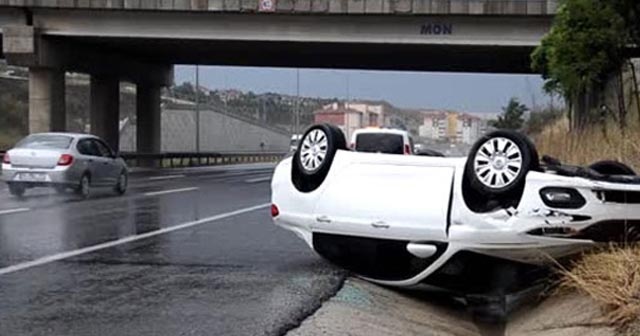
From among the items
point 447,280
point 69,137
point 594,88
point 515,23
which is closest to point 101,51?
point 515,23

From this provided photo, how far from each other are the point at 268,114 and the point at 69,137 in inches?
3127

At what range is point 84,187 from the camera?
21781 mm

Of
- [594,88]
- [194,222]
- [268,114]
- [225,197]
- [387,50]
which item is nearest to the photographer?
[194,222]

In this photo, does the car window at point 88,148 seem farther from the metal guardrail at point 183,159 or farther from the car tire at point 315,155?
the metal guardrail at point 183,159

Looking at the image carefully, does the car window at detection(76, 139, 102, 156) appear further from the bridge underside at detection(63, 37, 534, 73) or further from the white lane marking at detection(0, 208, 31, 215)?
the bridge underside at detection(63, 37, 534, 73)

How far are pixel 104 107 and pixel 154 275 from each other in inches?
1532

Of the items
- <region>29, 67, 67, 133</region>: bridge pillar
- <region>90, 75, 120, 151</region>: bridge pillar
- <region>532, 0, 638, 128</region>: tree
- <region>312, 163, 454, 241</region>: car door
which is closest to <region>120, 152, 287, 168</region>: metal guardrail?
<region>90, 75, 120, 151</region>: bridge pillar

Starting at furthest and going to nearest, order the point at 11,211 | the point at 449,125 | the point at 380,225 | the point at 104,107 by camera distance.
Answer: the point at 449,125 → the point at 104,107 → the point at 11,211 → the point at 380,225

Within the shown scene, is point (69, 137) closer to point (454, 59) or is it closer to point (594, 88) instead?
point (594, 88)

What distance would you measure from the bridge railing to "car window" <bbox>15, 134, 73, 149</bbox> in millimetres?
13977

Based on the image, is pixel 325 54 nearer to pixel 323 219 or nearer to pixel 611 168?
pixel 611 168

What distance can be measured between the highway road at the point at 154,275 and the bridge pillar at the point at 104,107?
100 ft

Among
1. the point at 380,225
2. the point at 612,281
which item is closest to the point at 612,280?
the point at 612,281

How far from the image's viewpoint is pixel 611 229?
7.88 meters
